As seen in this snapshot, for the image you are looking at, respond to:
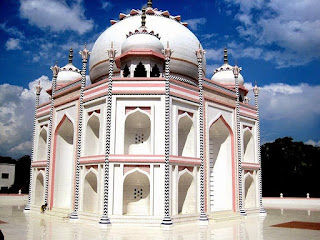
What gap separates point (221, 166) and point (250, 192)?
334cm

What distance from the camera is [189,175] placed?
16.0 metres

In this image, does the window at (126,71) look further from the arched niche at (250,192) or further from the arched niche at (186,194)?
the arched niche at (250,192)

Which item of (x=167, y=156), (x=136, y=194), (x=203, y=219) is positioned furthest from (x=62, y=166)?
(x=203, y=219)

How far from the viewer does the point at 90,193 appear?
54.2 feet

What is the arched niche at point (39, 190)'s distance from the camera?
68.2 ft

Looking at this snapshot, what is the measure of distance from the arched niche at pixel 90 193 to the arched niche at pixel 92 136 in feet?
3.93

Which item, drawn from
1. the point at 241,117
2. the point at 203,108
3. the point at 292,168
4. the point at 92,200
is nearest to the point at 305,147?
the point at 292,168

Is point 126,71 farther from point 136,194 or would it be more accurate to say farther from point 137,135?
point 136,194

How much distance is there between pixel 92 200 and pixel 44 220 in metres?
2.46

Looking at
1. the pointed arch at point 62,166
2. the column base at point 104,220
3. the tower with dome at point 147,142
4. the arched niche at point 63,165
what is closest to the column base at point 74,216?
the tower with dome at point 147,142

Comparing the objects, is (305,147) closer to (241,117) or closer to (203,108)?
(241,117)

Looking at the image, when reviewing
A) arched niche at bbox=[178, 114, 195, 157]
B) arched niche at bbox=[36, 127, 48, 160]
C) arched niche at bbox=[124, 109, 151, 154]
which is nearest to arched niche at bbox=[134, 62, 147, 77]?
arched niche at bbox=[124, 109, 151, 154]

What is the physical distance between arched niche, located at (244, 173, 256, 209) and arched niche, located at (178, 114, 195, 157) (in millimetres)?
5606

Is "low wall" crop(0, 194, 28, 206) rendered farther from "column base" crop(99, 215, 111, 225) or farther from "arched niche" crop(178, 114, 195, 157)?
"arched niche" crop(178, 114, 195, 157)
